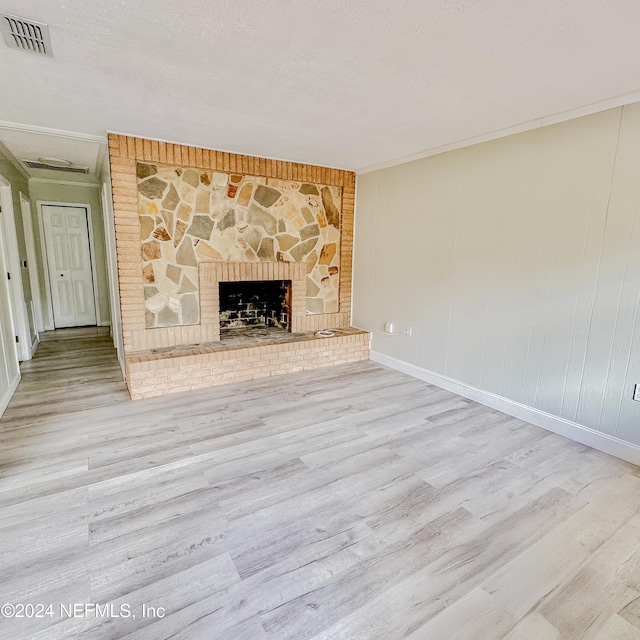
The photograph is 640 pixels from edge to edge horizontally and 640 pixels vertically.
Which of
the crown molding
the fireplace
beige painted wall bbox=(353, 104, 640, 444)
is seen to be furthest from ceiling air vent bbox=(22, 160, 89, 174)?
beige painted wall bbox=(353, 104, 640, 444)

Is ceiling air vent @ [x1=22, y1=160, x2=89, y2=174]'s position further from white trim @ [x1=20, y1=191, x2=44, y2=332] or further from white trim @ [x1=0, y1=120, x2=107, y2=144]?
white trim @ [x1=0, y1=120, x2=107, y2=144]

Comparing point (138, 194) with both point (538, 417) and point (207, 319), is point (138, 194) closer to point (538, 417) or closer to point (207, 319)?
point (207, 319)

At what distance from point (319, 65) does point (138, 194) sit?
2263 mm

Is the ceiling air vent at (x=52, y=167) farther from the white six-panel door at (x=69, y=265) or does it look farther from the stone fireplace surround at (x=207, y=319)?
the stone fireplace surround at (x=207, y=319)

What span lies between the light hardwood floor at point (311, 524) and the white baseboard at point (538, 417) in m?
0.12

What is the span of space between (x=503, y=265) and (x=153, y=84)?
2.84m

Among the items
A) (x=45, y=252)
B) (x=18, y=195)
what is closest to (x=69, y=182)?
(x=18, y=195)

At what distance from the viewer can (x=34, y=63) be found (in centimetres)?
204

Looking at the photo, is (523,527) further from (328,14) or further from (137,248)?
(137,248)

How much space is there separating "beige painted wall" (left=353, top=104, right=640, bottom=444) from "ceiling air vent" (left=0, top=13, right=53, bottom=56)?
306 centimetres

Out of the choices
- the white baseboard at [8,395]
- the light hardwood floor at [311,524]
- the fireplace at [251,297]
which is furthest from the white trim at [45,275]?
the light hardwood floor at [311,524]

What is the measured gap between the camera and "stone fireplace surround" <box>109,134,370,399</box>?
11.3ft

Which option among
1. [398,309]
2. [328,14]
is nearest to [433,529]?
[328,14]

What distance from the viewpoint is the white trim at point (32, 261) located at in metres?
5.22
